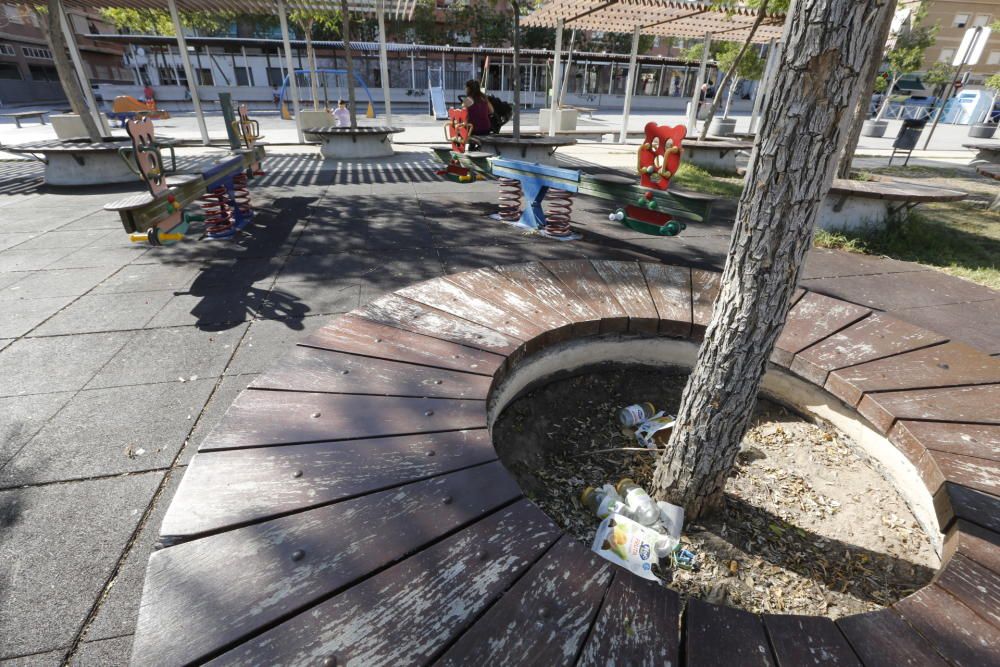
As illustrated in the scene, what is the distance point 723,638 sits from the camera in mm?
1037

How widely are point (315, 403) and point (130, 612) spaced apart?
82 centimetres

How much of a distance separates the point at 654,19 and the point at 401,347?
12063 mm

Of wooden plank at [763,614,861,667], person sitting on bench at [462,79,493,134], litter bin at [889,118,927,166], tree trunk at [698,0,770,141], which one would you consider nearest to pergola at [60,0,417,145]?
person sitting on bench at [462,79,493,134]

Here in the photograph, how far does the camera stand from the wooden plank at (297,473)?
1.26m

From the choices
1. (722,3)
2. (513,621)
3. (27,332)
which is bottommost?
(27,332)

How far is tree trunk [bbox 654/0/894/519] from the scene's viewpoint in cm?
111

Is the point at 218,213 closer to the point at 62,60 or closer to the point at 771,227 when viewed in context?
the point at 771,227

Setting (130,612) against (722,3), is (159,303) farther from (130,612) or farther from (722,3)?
(722,3)

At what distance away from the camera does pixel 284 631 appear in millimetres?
993

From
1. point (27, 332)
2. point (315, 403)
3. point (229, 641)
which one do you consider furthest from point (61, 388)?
point (229, 641)

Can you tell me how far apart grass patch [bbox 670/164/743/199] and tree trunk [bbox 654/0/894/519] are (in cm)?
633

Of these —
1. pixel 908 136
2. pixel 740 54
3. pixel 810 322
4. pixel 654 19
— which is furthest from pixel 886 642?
pixel 908 136

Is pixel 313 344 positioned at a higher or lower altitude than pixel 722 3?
lower

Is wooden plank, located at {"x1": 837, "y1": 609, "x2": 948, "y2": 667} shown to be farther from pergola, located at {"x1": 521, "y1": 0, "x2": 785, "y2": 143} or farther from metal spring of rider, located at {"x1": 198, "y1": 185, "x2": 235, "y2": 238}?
pergola, located at {"x1": 521, "y1": 0, "x2": 785, "y2": 143}
